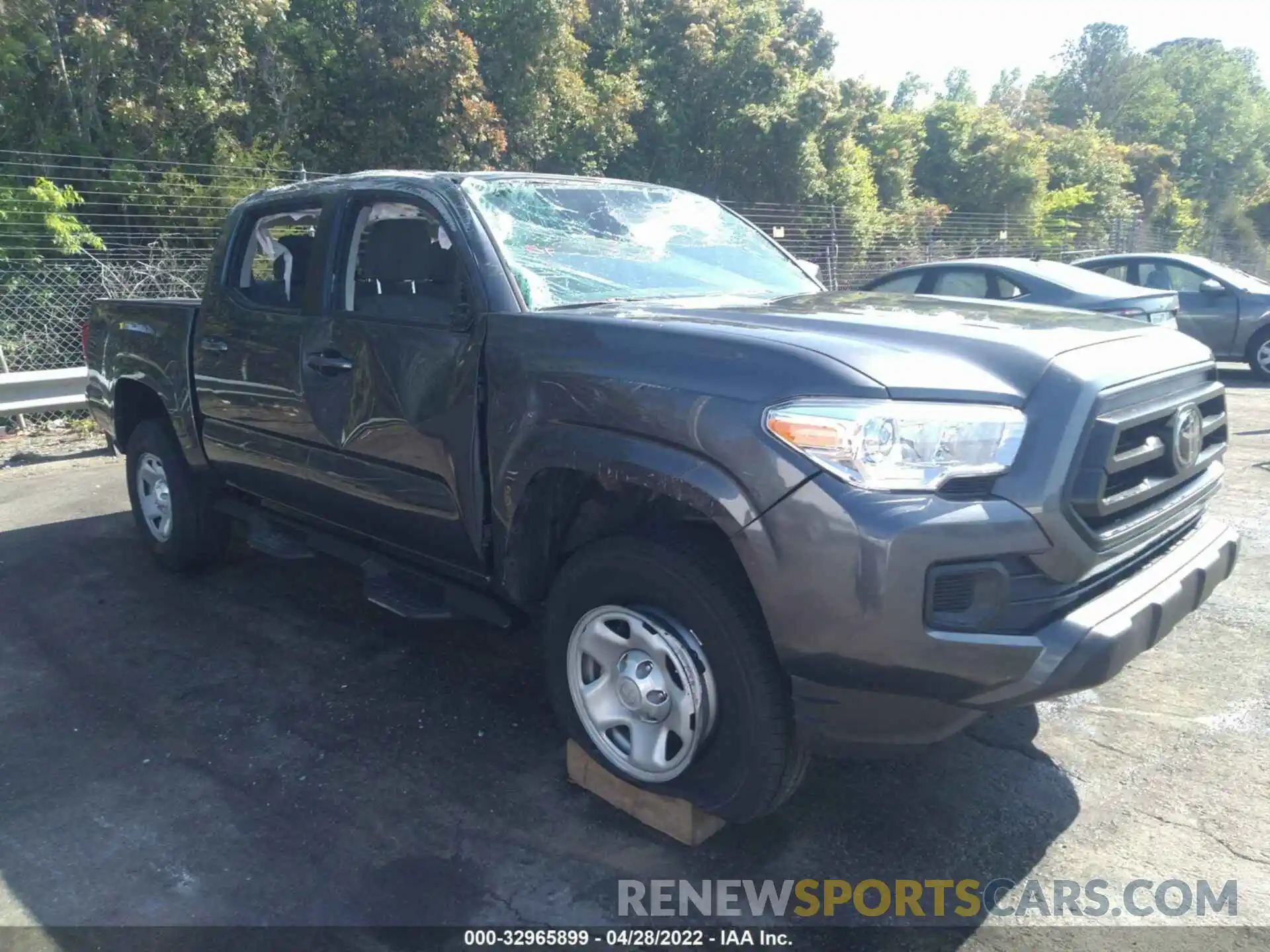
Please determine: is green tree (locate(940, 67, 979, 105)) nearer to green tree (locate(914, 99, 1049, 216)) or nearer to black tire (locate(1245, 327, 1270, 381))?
green tree (locate(914, 99, 1049, 216))

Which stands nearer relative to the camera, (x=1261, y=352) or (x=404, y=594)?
(x=404, y=594)

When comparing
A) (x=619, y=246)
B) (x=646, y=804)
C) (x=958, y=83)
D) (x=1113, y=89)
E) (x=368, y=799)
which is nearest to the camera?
(x=646, y=804)

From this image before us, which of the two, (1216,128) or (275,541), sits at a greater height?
(1216,128)

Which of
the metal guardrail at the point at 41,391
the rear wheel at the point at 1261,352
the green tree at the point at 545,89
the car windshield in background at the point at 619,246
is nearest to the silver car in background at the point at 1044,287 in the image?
the rear wheel at the point at 1261,352

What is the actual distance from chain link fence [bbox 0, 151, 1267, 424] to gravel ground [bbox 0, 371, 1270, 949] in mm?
5358

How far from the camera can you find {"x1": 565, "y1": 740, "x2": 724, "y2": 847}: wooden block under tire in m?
2.80

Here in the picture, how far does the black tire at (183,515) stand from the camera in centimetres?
499

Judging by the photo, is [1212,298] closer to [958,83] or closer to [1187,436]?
[1187,436]

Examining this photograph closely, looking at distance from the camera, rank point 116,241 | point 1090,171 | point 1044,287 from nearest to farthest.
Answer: point 1044,287 → point 116,241 → point 1090,171

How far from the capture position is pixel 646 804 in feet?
9.51

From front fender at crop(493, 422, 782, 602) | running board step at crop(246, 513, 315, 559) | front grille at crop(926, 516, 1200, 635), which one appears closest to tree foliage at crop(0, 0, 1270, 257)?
running board step at crop(246, 513, 315, 559)

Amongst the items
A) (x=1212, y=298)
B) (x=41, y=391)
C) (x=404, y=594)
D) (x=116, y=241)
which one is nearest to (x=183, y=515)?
(x=404, y=594)

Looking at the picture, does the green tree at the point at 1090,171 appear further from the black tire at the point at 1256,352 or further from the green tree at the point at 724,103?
the black tire at the point at 1256,352

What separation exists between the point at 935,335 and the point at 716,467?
2.42 feet
